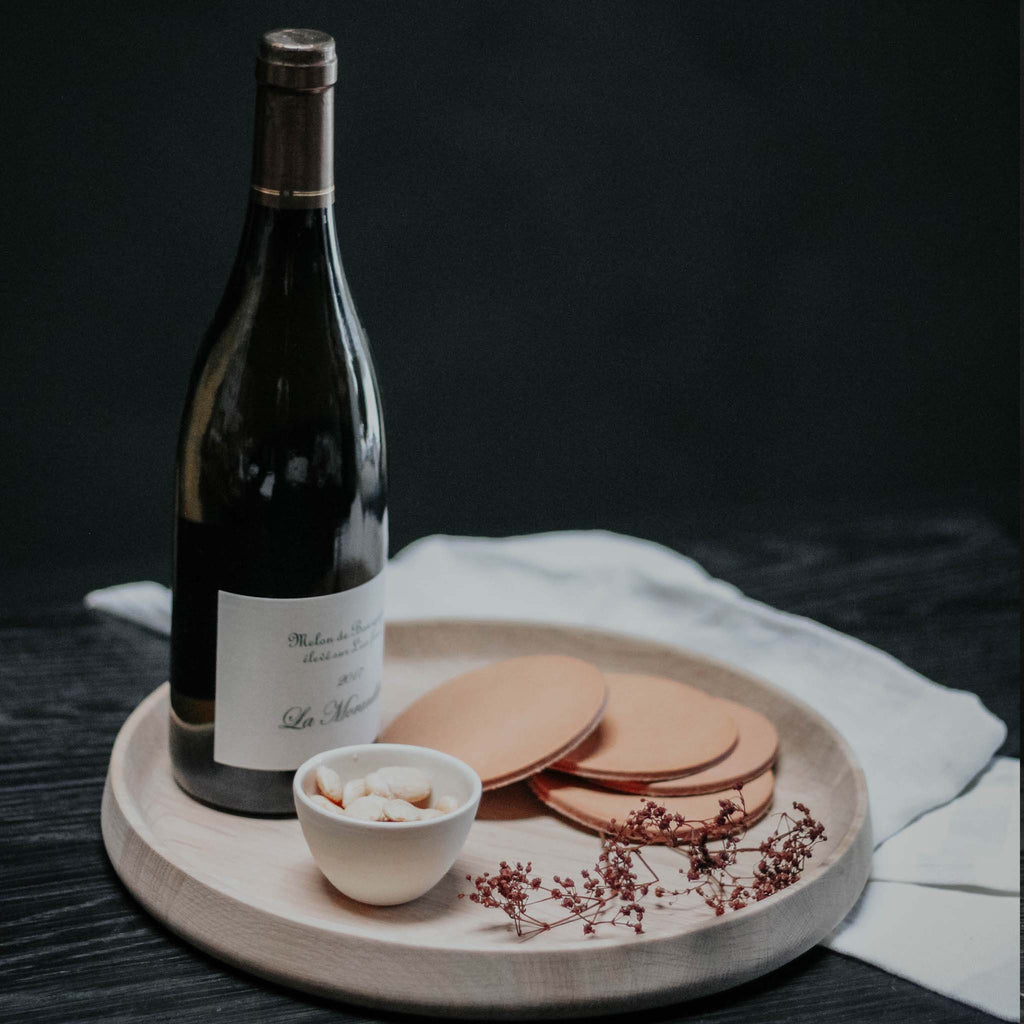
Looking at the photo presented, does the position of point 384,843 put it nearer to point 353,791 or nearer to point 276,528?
point 353,791

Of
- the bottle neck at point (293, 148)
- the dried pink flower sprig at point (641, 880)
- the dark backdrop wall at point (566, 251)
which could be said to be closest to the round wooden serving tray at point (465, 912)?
the dried pink flower sprig at point (641, 880)

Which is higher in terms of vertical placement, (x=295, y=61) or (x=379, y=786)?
(x=295, y=61)

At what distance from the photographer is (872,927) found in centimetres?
72

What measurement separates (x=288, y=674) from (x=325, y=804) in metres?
0.09

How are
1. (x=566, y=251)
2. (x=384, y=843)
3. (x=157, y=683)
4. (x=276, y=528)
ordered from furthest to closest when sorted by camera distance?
(x=566, y=251) < (x=157, y=683) < (x=276, y=528) < (x=384, y=843)

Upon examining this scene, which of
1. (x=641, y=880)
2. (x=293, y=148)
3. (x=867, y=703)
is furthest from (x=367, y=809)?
(x=867, y=703)

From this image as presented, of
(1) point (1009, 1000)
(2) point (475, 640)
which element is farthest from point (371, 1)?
(1) point (1009, 1000)

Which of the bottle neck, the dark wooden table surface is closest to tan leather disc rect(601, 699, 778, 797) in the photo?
the dark wooden table surface

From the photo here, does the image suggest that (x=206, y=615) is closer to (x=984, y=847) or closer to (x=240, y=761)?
(x=240, y=761)

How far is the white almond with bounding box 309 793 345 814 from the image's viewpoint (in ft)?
2.18

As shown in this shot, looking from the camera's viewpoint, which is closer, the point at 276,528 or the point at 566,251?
the point at 276,528

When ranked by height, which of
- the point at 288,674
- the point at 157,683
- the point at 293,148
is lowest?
the point at 157,683

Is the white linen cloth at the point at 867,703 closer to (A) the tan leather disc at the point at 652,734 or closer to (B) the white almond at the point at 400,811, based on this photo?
(A) the tan leather disc at the point at 652,734

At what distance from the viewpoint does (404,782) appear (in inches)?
27.5
